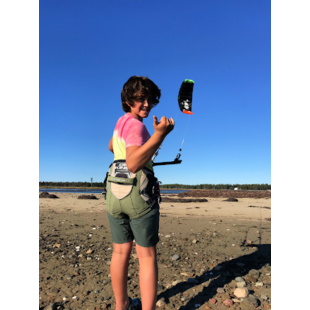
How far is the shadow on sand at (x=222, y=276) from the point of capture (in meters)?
2.82

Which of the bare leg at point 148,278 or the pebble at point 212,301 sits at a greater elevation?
the bare leg at point 148,278

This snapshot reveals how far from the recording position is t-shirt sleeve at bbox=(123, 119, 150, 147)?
77.9 inches

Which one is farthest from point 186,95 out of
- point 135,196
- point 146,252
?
point 146,252

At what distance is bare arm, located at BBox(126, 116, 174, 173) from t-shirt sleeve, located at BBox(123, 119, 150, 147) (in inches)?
3.3

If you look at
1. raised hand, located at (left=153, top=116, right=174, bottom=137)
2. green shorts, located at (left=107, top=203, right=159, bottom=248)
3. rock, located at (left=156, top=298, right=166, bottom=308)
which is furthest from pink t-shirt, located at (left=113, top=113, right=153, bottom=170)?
rock, located at (left=156, top=298, right=166, bottom=308)

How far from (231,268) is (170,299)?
138 centimetres

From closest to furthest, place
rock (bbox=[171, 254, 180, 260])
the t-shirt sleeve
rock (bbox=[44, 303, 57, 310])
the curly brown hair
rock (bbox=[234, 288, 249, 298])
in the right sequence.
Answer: the t-shirt sleeve
the curly brown hair
rock (bbox=[44, 303, 57, 310])
rock (bbox=[234, 288, 249, 298])
rock (bbox=[171, 254, 180, 260])

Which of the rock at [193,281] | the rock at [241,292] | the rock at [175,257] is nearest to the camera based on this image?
the rock at [241,292]

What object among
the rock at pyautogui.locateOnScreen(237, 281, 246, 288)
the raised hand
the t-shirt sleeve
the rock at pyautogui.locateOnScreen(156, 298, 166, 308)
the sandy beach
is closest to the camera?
the raised hand

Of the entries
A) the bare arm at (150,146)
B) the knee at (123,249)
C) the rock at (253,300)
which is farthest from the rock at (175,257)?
the bare arm at (150,146)

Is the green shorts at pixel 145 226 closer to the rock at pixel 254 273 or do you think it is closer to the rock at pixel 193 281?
the rock at pixel 193 281

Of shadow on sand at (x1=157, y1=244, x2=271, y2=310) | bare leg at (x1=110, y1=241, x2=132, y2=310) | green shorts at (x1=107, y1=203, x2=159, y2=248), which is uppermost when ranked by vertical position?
green shorts at (x1=107, y1=203, x2=159, y2=248)

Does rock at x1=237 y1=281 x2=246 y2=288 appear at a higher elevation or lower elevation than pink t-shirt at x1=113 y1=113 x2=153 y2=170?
lower

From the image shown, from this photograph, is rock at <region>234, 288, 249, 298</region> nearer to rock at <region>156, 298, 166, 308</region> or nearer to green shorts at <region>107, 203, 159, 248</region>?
rock at <region>156, 298, 166, 308</region>
